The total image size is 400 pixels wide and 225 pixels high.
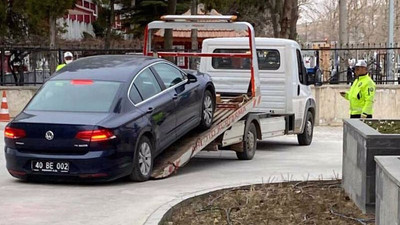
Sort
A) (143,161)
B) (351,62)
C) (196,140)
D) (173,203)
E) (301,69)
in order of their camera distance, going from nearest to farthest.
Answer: (173,203), (143,161), (196,140), (301,69), (351,62)

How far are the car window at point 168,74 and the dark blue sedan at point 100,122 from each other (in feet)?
0.07

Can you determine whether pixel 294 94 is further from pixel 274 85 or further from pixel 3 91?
pixel 3 91

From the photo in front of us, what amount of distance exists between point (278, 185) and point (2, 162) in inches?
200

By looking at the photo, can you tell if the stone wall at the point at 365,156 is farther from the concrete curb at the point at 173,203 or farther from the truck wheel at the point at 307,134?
the truck wheel at the point at 307,134

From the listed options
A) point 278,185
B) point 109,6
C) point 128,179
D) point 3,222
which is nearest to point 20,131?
point 128,179

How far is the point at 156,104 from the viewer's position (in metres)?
10.5

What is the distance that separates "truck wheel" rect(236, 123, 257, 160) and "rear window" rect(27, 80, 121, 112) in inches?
146

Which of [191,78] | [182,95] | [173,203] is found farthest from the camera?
[191,78]

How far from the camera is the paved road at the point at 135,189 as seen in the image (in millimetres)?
7920

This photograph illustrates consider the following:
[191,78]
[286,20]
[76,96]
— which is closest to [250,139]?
[191,78]

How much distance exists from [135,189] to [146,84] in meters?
1.78

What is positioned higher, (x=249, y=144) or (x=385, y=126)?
(x=385, y=126)

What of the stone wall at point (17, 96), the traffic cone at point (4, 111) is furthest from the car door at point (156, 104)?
the stone wall at point (17, 96)

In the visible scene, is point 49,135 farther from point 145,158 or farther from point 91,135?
point 145,158
